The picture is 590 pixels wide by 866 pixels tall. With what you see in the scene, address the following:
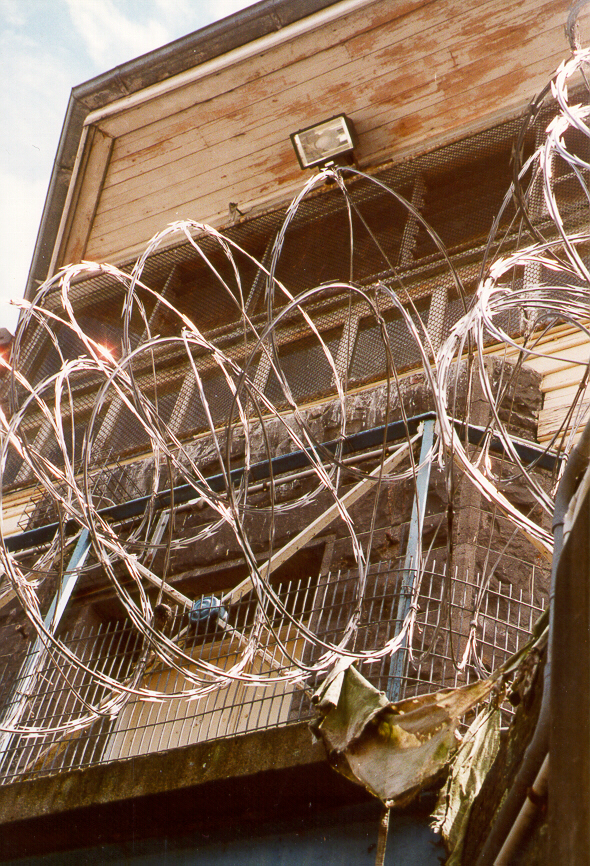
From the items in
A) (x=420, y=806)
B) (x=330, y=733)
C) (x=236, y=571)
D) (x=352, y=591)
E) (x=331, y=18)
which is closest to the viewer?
(x=330, y=733)

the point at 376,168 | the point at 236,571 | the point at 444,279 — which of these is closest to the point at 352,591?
the point at 236,571

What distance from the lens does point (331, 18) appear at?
9.15 m

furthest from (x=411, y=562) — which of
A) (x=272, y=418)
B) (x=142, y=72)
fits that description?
(x=142, y=72)

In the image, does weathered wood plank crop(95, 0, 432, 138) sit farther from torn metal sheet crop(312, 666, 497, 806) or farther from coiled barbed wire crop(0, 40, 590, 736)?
torn metal sheet crop(312, 666, 497, 806)

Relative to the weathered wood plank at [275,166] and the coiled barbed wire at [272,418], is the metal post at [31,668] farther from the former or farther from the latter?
the weathered wood plank at [275,166]

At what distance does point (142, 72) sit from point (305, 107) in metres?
1.86

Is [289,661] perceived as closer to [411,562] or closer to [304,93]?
[411,562]

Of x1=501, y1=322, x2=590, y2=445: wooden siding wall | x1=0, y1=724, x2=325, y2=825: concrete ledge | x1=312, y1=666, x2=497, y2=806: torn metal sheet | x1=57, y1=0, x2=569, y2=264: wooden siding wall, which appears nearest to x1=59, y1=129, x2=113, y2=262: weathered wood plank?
x1=57, y1=0, x2=569, y2=264: wooden siding wall

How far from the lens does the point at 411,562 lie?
13.8 ft

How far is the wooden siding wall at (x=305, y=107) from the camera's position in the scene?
27.8ft

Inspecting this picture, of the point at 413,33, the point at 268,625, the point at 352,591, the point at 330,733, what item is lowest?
the point at 330,733

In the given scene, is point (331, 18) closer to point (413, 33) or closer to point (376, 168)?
point (413, 33)

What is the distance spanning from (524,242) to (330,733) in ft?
18.8

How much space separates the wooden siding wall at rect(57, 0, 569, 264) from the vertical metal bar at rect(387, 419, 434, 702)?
4502 mm
